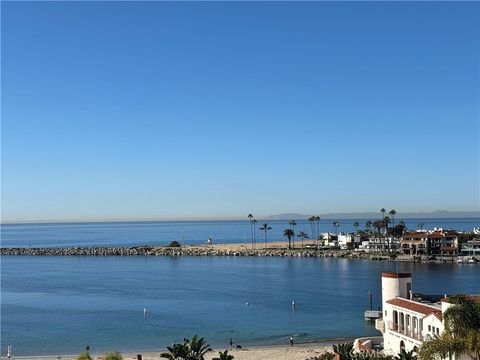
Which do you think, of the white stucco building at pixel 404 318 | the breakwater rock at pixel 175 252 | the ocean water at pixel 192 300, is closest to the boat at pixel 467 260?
the ocean water at pixel 192 300

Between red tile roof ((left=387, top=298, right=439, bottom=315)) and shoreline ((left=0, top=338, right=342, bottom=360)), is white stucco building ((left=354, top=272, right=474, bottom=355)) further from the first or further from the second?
shoreline ((left=0, top=338, right=342, bottom=360))

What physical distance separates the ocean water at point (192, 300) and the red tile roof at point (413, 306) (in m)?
19.6

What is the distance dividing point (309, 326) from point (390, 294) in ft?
78.0

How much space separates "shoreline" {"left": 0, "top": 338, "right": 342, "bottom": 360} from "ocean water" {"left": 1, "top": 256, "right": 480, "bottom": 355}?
2230 millimetres

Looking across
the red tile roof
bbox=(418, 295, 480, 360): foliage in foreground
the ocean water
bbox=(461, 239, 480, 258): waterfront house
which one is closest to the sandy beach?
the ocean water

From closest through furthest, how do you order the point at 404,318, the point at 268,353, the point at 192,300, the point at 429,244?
1. the point at 404,318
2. the point at 268,353
3. the point at 192,300
4. the point at 429,244

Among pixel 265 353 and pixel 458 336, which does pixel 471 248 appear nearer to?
pixel 265 353

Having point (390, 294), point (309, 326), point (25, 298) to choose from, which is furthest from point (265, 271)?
point (390, 294)

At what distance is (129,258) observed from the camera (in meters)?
166

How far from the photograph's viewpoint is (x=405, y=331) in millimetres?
39812

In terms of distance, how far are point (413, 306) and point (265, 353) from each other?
17.6 meters

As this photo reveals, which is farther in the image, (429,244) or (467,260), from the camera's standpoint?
(429,244)

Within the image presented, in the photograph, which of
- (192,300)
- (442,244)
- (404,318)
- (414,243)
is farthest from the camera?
(442,244)

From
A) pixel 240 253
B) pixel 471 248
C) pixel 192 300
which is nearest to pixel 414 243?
pixel 471 248
